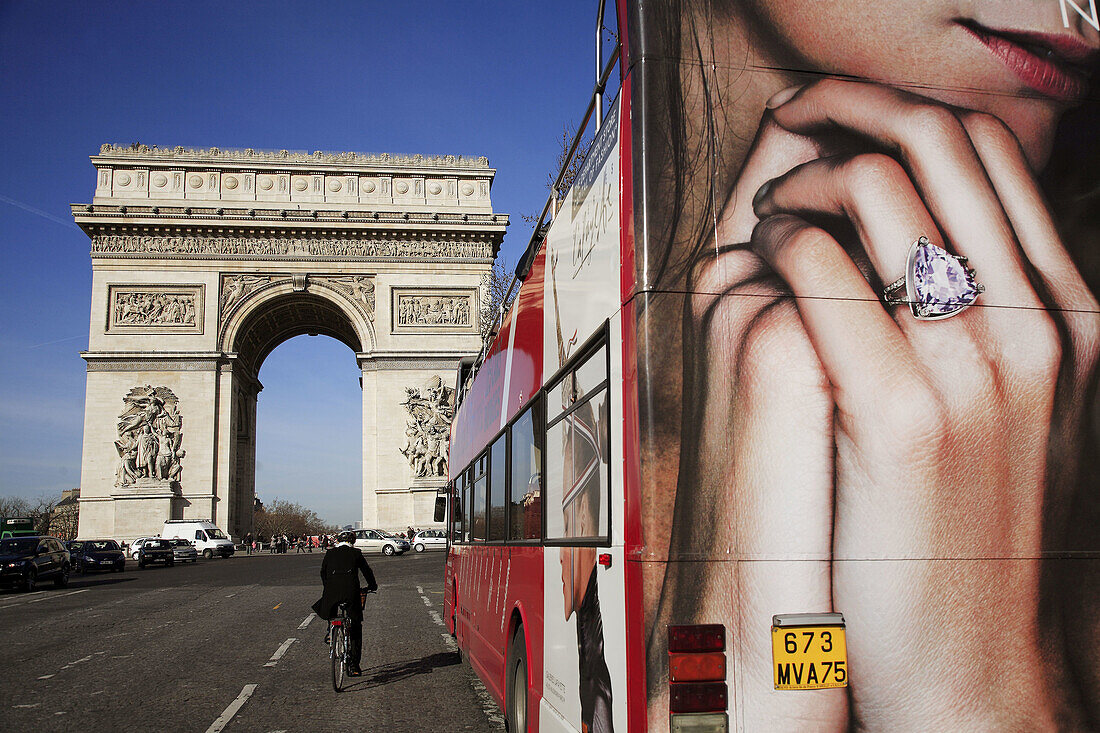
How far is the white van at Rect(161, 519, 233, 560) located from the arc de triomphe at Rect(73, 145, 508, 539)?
3.65 feet

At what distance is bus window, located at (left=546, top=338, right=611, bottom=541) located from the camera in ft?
11.5

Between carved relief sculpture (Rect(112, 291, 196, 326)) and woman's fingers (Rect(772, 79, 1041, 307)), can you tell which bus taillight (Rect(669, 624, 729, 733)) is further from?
carved relief sculpture (Rect(112, 291, 196, 326))

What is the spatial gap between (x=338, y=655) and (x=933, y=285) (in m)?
6.67

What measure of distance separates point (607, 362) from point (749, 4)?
141 centimetres

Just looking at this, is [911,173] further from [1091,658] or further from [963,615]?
[1091,658]

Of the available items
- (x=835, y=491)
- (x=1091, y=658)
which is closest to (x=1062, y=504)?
(x=1091, y=658)

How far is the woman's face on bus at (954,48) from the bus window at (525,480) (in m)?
2.46

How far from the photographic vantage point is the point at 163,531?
38.2 meters

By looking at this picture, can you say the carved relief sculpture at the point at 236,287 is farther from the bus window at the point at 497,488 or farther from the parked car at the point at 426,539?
the bus window at the point at 497,488

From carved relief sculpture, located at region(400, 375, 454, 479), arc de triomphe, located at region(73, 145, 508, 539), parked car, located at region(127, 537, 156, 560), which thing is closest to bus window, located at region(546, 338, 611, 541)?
parked car, located at region(127, 537, 156, 560)

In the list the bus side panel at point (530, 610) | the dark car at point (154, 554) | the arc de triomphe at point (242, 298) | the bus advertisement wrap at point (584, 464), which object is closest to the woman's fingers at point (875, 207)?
the bus advertisement wrap at point (584, 464)

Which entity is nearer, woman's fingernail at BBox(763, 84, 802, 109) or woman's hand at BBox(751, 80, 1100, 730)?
woman's hand at BBox(751, 80, 1100, 730)

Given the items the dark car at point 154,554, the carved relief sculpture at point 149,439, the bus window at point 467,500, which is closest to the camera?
the bus window at point 467,500

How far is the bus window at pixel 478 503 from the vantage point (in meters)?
7.53
